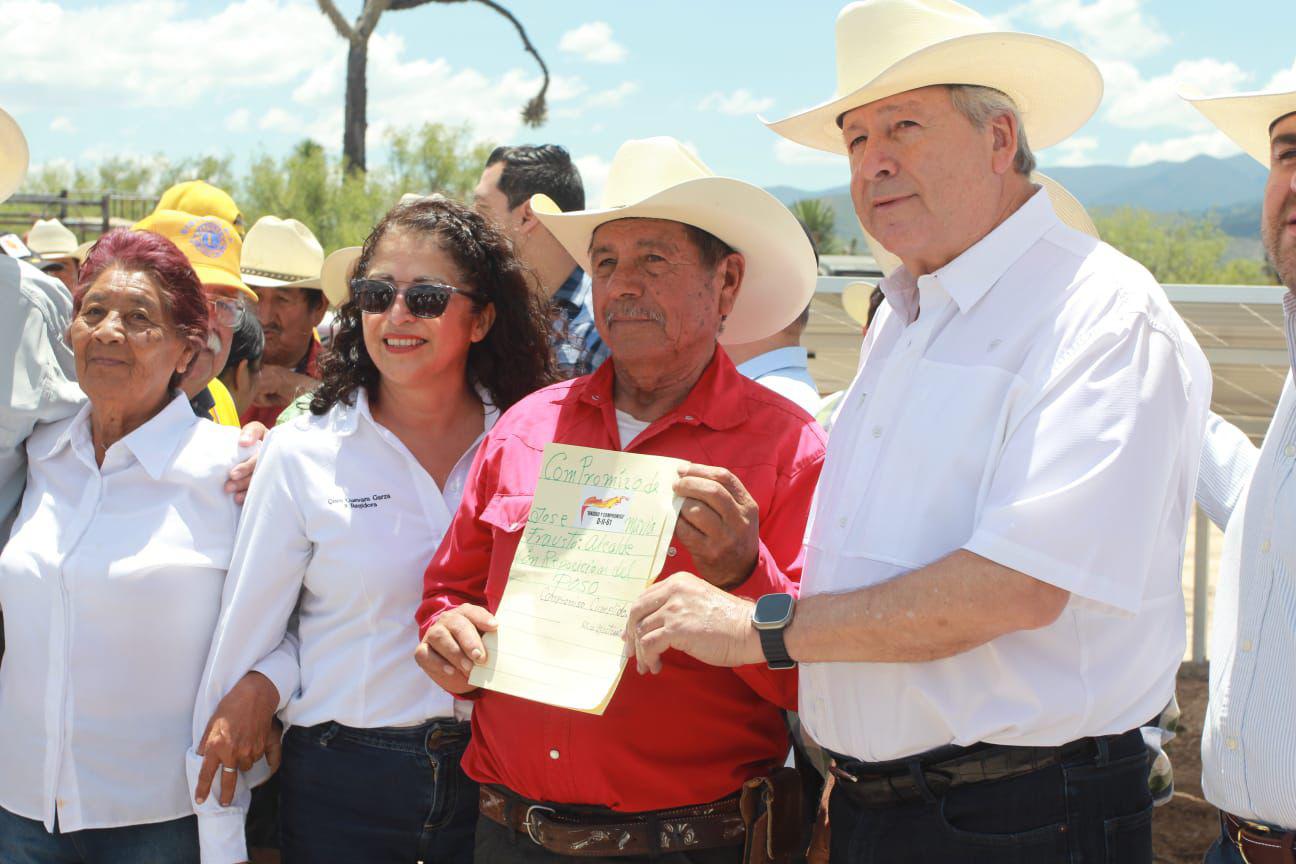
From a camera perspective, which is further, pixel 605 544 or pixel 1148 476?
pixel 605 544

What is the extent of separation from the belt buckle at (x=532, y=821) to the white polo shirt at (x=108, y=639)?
97 cm

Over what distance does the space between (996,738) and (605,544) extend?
83 centimetres

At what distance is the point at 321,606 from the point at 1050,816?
177cm

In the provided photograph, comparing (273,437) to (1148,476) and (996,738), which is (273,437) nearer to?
(996,738)

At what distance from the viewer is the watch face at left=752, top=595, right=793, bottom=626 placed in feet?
6.72

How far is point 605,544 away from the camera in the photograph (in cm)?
233

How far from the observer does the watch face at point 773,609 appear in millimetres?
2049

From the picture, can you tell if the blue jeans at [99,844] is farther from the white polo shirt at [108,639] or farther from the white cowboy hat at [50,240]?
the white cowboy hat at [50,240]

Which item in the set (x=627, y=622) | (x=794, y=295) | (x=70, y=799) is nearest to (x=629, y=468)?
(x=627, y=622)

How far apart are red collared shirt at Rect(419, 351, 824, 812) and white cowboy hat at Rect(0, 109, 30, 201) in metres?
1.95

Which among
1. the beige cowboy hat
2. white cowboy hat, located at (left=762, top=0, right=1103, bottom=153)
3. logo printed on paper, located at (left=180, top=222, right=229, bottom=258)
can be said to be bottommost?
the beige cowboy hat

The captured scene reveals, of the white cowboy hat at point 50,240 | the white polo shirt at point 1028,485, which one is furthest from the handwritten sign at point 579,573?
the white cowboy hat at point 50,240

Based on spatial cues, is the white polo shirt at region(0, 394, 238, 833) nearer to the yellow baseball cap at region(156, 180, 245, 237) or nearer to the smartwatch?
the smartwatch

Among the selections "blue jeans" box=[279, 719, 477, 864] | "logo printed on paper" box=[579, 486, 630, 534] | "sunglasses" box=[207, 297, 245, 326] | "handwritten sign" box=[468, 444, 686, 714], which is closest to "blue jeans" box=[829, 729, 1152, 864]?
"handwritten sign" box=[468, 444, 686, 714]
